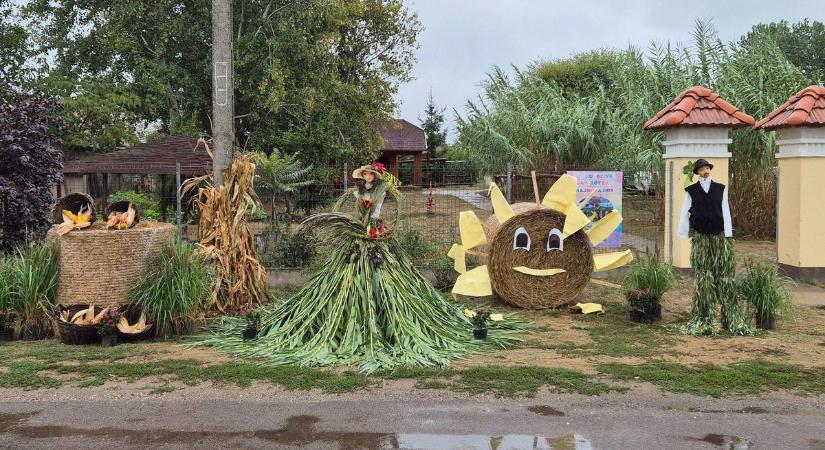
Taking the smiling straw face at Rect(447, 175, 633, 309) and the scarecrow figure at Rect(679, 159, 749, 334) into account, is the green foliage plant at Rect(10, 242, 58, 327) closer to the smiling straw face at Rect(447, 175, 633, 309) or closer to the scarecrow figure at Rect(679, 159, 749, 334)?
the smiling straw face at Rect(447, 175, 633, 309)

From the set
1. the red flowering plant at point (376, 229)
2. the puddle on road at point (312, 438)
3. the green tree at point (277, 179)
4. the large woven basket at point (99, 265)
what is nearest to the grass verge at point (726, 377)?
the puddle on road at point (312, 438)

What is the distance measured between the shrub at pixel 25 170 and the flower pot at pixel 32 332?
242 cm

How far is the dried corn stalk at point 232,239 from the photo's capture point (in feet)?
28.9

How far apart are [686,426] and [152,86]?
1804 cm

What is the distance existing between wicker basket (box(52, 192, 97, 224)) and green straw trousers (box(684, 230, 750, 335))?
6.72 meters

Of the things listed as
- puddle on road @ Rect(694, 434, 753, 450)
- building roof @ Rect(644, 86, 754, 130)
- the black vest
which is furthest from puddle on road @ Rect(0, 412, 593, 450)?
building roof @ Rect(644, 86, 754, 130)

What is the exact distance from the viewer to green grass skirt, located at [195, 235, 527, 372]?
667 cm

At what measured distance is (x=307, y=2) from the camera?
20.8 m

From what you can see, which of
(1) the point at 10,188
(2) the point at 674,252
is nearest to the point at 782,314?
(2) the point at 674,252

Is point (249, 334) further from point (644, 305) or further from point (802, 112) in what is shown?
point (802, 112)

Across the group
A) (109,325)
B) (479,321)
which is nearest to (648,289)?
(479,321)

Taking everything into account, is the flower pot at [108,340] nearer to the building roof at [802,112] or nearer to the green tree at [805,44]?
the building roof at [802,112]

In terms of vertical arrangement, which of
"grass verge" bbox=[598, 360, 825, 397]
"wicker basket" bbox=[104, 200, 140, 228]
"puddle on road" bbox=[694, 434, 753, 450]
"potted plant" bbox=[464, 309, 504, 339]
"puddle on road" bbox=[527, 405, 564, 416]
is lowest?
"puddle on road" bbox=[694, 434, 753, 450]

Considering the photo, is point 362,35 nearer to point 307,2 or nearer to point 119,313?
point 307,2
